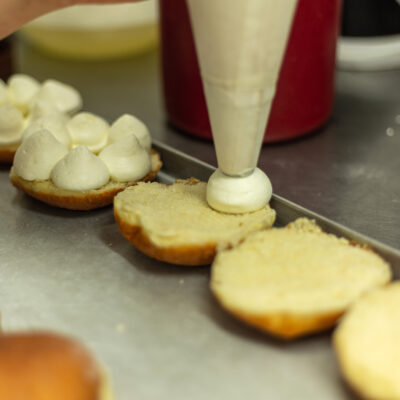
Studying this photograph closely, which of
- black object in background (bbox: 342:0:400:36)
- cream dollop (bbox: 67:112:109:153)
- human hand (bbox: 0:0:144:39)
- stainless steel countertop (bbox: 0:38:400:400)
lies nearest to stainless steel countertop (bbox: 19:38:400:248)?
stainless steel countertop (bbox: 0:38:400:400)

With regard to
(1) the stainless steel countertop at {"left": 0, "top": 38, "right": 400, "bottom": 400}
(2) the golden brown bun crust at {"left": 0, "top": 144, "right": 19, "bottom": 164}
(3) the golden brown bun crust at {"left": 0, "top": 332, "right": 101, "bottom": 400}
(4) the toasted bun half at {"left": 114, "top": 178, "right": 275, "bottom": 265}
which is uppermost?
(3) the golden brown bun crust at {"left": 0, "top": 332, "right": 101, "bottom": 400}

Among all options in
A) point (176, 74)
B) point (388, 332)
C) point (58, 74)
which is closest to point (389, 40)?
point (176, 74)

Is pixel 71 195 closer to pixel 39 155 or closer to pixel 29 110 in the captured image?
pixel 39 155

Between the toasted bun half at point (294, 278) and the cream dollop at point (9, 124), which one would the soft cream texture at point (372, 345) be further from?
the cream dollop at point (9, 124)

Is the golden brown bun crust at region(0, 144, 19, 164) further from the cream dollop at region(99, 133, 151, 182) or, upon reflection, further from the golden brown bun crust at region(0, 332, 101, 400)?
the golden brown bun crust at region(0, 332, 101, 400)

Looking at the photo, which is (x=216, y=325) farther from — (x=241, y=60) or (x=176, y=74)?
(x=176, y=74)
